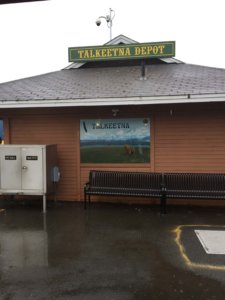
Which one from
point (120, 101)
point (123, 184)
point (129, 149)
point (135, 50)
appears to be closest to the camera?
point (120, 101)

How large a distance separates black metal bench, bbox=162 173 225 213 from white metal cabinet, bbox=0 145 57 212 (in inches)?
113

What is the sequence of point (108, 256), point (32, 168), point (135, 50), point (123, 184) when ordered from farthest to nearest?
1. point (135, 50)
2. point (123, 184)
3. point (32, 168)
4. point (108, 256)

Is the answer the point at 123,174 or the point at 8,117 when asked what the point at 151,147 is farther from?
the point at 8,117

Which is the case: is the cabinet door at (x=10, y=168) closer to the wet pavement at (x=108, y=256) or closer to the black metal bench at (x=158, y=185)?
the wet pavement at (x=108, y=256)

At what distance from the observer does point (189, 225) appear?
21.1 ft

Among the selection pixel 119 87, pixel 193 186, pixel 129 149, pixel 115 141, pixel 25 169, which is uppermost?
pixel 119 87

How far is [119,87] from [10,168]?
3443mm

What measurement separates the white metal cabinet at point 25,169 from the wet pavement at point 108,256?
572 millimetres

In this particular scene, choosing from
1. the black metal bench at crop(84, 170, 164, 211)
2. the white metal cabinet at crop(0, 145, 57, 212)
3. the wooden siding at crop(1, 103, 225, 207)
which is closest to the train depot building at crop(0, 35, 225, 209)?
the wooden siding at crop(1, 103, 225, 207)

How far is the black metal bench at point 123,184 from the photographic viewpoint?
762cm

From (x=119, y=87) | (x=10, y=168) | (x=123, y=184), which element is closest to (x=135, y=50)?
(x=119, y=87)

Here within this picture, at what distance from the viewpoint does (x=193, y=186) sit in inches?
300

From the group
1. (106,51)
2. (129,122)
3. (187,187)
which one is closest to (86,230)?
(187,187)

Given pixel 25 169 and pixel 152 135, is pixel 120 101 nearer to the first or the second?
pixel 152 135
